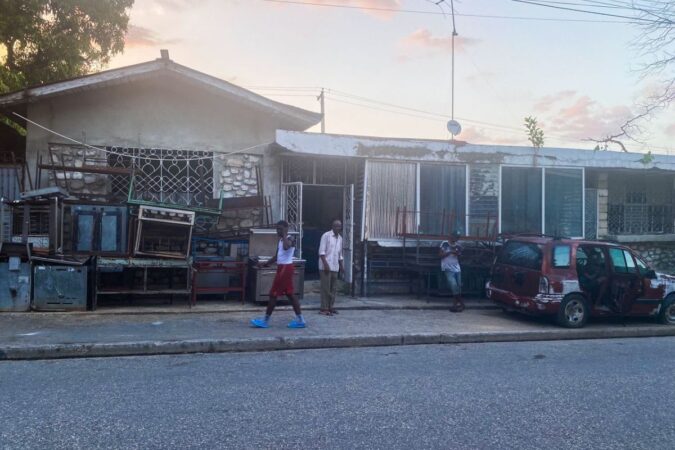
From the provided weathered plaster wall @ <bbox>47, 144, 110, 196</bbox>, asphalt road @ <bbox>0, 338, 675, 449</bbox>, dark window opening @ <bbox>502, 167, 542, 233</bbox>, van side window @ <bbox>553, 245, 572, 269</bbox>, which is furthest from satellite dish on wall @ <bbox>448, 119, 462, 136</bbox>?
weathered plaster wall @ <bbox>47, 144, 110, 196</bbox>

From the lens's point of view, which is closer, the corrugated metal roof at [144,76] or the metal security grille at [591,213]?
the corrugated metal roof at [144,76]

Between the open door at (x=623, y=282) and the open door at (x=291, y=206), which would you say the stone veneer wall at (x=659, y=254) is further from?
the open door at (x=291, y=206)

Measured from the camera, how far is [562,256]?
10.1m

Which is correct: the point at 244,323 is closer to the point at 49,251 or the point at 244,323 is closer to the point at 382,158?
the point at 49,251

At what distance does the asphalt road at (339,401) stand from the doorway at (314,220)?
6.86m

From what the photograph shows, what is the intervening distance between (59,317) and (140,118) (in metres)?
4.37

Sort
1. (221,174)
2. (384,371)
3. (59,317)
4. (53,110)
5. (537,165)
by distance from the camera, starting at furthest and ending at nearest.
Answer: (537,165) < (221,174) < (53,110) < (59,317) < (384,371)

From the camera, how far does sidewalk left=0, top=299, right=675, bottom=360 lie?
Result: 7574mm

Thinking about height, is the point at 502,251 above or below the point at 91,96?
below

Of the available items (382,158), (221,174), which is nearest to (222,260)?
(221,174)

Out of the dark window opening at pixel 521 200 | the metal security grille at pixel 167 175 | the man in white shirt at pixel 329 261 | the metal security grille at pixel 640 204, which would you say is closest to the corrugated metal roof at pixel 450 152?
the dark window opening at pixel 521 200

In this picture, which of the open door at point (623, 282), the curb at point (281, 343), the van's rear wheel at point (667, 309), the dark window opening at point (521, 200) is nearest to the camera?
the curb at point (281, 343)

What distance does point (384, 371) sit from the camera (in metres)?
6.82

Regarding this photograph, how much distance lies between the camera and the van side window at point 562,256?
1001 centimetres
